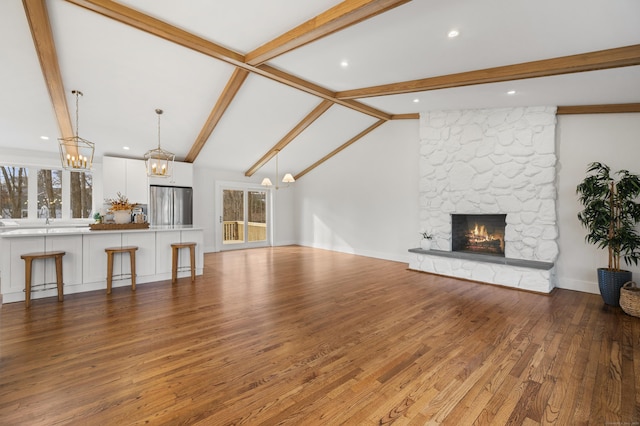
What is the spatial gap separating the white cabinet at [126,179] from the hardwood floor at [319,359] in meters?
3.24

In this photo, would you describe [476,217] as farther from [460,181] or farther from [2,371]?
[2,371]

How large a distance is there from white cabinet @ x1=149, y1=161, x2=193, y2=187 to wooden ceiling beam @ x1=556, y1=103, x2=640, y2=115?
788 cm

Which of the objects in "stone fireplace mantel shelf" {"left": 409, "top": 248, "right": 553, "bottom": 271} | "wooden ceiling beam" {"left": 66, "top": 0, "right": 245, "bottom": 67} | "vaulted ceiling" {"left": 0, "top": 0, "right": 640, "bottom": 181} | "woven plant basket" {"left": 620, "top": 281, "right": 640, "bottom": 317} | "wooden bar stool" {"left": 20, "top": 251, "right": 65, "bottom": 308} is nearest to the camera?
"vaulted ceiling" {"left": 0, "top": 0, "right": 640, "bottom": 181}

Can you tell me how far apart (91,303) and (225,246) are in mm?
5033

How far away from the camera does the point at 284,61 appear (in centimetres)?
435

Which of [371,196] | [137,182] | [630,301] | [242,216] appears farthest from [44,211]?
[630,301]

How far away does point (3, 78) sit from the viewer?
4.22 metres

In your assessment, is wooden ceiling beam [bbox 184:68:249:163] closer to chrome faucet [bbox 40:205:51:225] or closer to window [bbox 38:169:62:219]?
window [bbox 38:169:62:219]

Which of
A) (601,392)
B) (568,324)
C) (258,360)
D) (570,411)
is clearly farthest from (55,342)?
(568,324)

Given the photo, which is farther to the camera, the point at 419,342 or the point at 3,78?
the point at 3,78

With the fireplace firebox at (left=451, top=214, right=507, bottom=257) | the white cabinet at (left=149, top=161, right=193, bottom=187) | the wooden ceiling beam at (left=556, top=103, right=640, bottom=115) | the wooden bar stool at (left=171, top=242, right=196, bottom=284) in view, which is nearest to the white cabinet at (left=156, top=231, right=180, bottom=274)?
the wooden bar stool at (left=171, top=242, right=196, bottom=284)

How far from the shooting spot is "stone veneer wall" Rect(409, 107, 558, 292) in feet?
16.0

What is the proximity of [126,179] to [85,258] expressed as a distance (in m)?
2.89

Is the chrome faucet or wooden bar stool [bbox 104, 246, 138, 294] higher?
the chrome faucet
